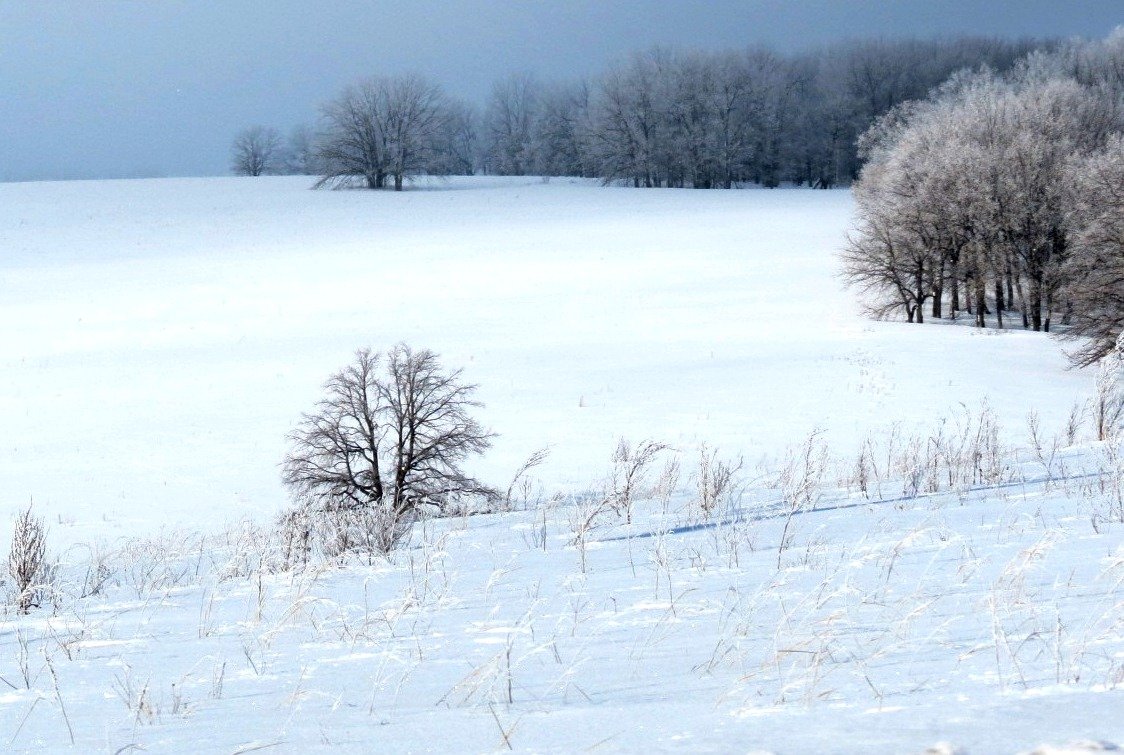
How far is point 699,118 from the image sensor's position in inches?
3204

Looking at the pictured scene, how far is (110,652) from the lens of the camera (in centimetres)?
358

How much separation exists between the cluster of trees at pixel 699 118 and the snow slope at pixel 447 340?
1484cm

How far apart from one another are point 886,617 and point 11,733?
109 inches

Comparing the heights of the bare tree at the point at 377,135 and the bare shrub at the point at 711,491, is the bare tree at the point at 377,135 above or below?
above

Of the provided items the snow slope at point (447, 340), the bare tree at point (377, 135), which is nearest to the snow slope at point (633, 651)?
the snow slope at point (447, 340)

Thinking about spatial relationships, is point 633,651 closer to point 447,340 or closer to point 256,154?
point 447,340

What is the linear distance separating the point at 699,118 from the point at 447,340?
2168 inches

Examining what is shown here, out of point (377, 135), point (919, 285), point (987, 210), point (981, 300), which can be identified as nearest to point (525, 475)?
point (919, 285)

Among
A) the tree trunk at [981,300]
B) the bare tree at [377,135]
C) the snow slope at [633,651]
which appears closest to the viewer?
the snow slope at [633,651]

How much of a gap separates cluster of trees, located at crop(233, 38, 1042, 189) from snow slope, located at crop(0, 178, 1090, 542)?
48.7 ft

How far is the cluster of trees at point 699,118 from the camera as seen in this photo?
250 feet

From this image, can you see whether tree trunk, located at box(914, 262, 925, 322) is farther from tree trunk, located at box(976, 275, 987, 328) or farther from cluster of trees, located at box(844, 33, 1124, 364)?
tree trunk, located at box(976, 275, 987, 328)

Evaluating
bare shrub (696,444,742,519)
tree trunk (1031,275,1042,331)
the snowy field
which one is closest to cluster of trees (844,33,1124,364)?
tree trunk (1031,275,1042,331)

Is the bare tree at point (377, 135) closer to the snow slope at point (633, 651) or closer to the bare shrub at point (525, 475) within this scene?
the bare shrub at point (525, 475)
